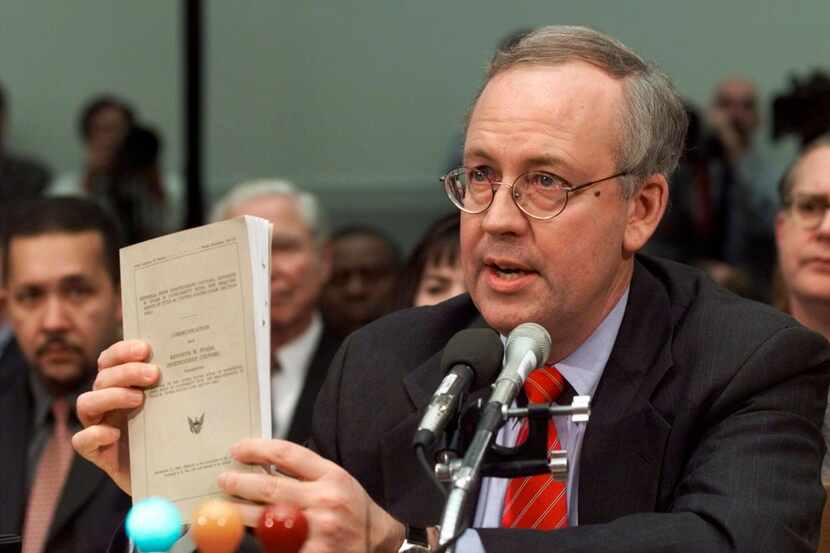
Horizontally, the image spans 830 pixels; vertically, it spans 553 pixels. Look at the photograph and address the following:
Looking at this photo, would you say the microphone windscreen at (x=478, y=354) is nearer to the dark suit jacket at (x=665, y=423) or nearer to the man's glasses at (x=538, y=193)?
the dark suit jacket at (x=665, y=423)

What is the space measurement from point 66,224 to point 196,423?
2.54 metres

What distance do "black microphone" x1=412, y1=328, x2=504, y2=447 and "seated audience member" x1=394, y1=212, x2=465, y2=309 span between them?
7.31ft

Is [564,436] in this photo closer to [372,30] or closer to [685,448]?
[685,448]

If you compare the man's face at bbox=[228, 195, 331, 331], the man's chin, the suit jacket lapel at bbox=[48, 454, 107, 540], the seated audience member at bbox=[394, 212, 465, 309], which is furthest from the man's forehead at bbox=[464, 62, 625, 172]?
the man's face at bbox=[228, 195, 331, 331]

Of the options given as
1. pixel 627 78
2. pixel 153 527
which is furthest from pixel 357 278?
pixel 153 527

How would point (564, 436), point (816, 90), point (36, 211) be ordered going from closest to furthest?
point (564, 436), point (36, 211), point (816, 90)

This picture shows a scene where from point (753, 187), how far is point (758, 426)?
4967 mm

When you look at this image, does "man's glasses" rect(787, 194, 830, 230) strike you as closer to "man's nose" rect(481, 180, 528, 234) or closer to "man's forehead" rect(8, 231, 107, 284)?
"man's nose" rect(481, 180, 528, 234)

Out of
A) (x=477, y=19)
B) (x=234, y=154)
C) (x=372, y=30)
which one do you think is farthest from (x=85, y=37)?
(x=477, y=19)

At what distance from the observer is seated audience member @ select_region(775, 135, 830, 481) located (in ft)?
13.1

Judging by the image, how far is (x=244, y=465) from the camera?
2301 millimetres

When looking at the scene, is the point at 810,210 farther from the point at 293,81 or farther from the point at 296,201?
the point at 293,81

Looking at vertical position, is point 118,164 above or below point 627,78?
above

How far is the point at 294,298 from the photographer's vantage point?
5.73 metres
